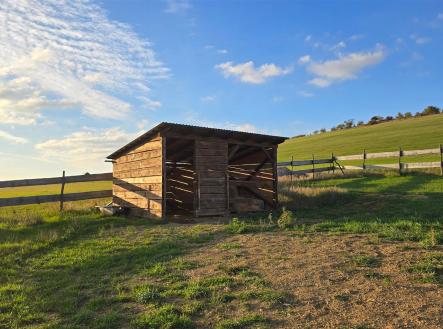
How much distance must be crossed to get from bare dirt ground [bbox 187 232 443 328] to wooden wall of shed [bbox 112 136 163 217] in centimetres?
537

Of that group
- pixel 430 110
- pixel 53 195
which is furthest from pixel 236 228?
pixel 430 110

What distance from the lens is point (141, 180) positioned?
577 inches

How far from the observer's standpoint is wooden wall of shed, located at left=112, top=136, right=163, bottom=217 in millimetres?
13488

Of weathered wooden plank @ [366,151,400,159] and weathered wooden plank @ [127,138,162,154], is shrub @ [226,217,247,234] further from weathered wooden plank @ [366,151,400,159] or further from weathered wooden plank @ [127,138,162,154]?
weathered wooden plank @ [366,151,400,159]

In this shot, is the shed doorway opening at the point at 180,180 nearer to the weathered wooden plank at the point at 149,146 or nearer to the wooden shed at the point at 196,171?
the wooden shed at the point at 196,171

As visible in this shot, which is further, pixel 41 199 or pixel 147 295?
pixel 41 199

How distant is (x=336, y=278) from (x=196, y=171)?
27.1ft

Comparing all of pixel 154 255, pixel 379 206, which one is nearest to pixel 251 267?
pixel 154 255

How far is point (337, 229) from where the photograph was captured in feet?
31.0

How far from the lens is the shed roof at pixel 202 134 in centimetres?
1295

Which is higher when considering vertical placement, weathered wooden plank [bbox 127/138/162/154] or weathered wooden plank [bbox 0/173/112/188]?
weathered wooden plank [bbox 127/138/162/154]

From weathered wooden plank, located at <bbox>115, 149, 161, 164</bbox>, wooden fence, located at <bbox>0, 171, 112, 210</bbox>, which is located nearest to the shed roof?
weathered wooden plank, located at <bbox>115, 149, 161, 164</bbox>

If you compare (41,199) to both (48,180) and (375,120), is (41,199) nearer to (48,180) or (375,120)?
(48,180)

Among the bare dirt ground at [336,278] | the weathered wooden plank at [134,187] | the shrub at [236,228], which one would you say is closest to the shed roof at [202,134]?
the weathered wooden plank at [134,187]
